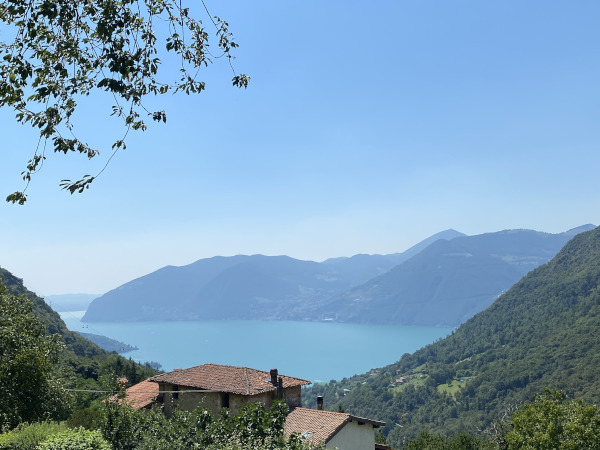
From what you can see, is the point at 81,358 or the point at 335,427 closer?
the point at 335,427

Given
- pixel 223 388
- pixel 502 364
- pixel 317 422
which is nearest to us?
pixel 317 422

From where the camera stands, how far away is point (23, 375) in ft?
52.1

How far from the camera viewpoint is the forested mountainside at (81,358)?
167 feet

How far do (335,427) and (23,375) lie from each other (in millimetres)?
12469

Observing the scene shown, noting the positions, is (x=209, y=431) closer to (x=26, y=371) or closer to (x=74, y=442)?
(x=74, y=442)

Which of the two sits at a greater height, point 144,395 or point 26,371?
point 26,371

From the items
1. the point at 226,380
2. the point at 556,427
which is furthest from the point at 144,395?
the point at 556,427

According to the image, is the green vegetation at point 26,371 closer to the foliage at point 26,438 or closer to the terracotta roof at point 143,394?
the foliage at point 26,438

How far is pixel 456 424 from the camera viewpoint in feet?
331

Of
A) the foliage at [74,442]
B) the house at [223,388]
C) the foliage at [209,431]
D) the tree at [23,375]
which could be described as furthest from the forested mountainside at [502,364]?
the foliage at [74,442]

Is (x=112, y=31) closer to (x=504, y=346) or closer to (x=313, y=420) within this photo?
(x=313, y=420)

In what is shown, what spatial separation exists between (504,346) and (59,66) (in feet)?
521

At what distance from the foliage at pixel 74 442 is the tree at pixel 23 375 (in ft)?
24.7

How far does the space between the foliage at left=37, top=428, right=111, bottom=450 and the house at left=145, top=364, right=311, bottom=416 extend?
46.4 ft
